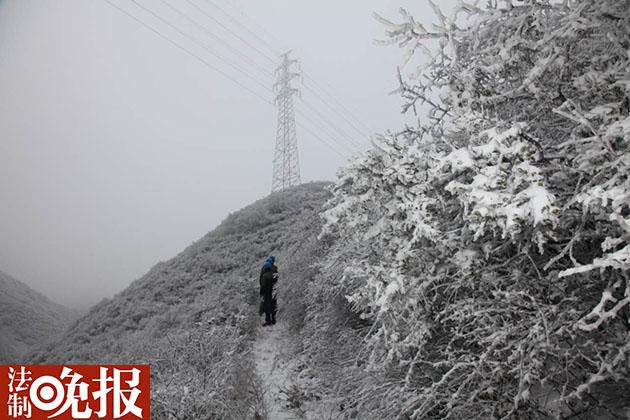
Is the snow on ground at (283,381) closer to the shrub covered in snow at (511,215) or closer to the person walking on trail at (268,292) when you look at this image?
the person walking on trail at (268,292)

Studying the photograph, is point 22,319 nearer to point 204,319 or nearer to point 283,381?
point 204,319

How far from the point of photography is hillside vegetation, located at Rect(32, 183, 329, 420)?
21.6 ft

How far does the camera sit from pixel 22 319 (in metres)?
44.8

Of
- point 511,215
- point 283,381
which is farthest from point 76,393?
point 511,215

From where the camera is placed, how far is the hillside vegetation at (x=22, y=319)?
36378 mm

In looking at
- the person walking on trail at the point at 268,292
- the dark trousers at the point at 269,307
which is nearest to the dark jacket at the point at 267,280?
the person walking on trail at the point at 268,292

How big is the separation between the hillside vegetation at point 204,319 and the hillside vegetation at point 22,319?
18323 millimetres

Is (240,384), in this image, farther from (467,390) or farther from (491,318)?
(491,318)

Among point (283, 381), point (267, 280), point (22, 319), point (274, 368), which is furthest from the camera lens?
point (22, 319)

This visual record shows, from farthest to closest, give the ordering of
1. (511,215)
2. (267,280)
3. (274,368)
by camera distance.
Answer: (267,280) < (274,368) < (511,215)

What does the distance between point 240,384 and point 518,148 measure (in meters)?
5.65

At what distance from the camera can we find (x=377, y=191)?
15.3ft

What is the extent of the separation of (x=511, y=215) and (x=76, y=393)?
281 inches

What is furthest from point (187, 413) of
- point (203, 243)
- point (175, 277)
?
point (203, 243)
